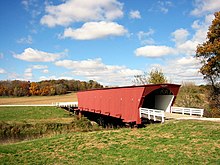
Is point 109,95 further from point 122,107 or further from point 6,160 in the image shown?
point 6,160

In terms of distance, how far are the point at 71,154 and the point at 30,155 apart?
6.74 ft

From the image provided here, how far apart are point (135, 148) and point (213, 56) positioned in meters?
16.1

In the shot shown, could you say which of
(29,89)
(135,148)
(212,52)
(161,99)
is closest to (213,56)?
(212,52)

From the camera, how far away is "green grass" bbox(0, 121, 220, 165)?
1011 centimetres

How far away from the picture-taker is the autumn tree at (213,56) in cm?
2353

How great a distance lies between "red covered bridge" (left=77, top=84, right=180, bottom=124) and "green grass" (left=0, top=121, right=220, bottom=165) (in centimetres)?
403

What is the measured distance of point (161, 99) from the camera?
24344 millimetres

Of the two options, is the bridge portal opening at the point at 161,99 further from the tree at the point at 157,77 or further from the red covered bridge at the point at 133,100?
the tree at the point at 157,77

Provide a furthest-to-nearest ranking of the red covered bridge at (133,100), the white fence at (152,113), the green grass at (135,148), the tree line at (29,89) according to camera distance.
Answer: the tree line at (29,89) < the red covered bridge at (133,100) < the white fence at (152,113) < the green grass at (135,148)

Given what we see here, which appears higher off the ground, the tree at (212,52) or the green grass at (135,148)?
the tree at (212,52)

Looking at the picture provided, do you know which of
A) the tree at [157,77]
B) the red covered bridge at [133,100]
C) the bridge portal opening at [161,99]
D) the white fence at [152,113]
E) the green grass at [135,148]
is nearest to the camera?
the green grass at [135,148]

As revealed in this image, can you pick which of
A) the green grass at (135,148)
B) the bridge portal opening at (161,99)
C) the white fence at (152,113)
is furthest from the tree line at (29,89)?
the green grass at (135,148)

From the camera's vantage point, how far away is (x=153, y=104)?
26.0 metres

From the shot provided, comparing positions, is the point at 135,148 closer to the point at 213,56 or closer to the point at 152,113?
the point at 152,113
